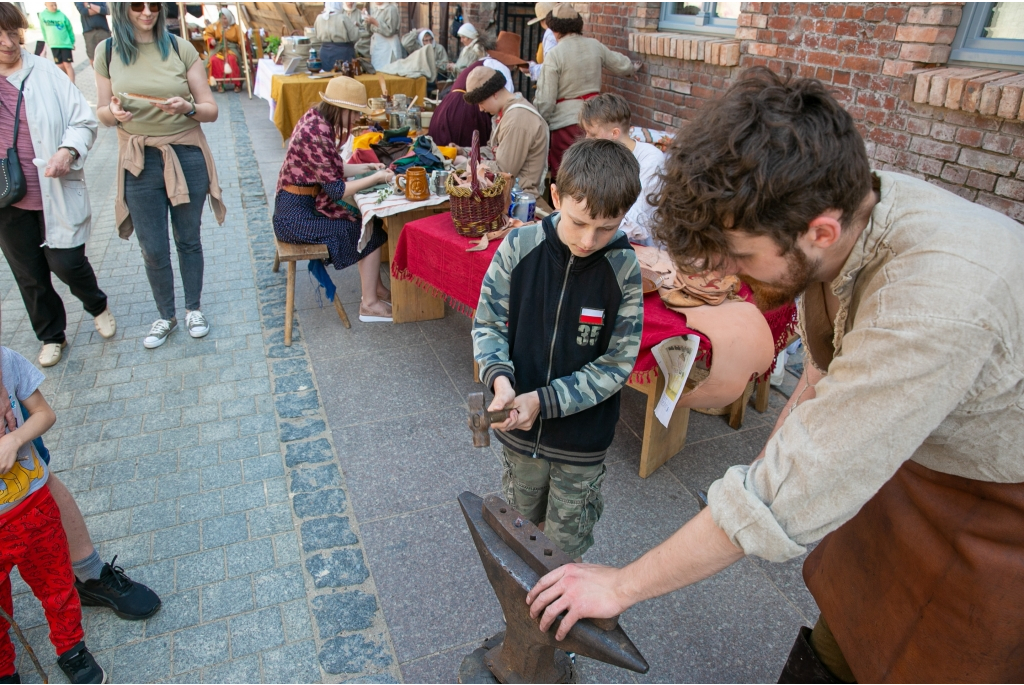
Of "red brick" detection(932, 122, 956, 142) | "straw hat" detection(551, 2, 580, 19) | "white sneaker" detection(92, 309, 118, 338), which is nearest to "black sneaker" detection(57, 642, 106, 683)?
"white sneaker" detection(92, 309, 118, 338)

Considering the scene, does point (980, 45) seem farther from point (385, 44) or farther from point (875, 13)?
point (385, 44)

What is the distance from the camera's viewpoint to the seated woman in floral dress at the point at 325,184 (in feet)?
14.4

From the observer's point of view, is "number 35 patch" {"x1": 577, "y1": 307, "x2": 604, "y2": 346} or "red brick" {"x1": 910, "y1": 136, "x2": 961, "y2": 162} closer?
"number 35 patch" {"x1": 577, "y1": 307, "x2": 604, "y2": 346}

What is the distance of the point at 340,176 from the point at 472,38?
5.27 meters

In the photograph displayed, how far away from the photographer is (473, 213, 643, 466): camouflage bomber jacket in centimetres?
202

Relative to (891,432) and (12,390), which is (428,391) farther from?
(891,432)

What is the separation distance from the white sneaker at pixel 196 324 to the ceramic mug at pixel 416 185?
65.8 inches

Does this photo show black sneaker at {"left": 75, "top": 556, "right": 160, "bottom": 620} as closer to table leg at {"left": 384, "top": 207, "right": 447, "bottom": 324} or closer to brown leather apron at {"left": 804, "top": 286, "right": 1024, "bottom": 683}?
brown leather apron at {"left": 804, "top": 286, "right": 1024, "bottom": 683}

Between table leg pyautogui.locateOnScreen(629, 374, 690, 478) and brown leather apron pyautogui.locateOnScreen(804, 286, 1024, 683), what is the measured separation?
1.61 metres

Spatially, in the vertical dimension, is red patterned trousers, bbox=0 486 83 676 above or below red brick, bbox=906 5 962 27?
below

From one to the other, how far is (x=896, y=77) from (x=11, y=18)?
184 inches

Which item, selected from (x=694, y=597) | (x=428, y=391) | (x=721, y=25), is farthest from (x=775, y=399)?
(x=721, y=25)

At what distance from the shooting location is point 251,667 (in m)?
2.33

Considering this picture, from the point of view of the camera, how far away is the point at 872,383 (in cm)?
98
